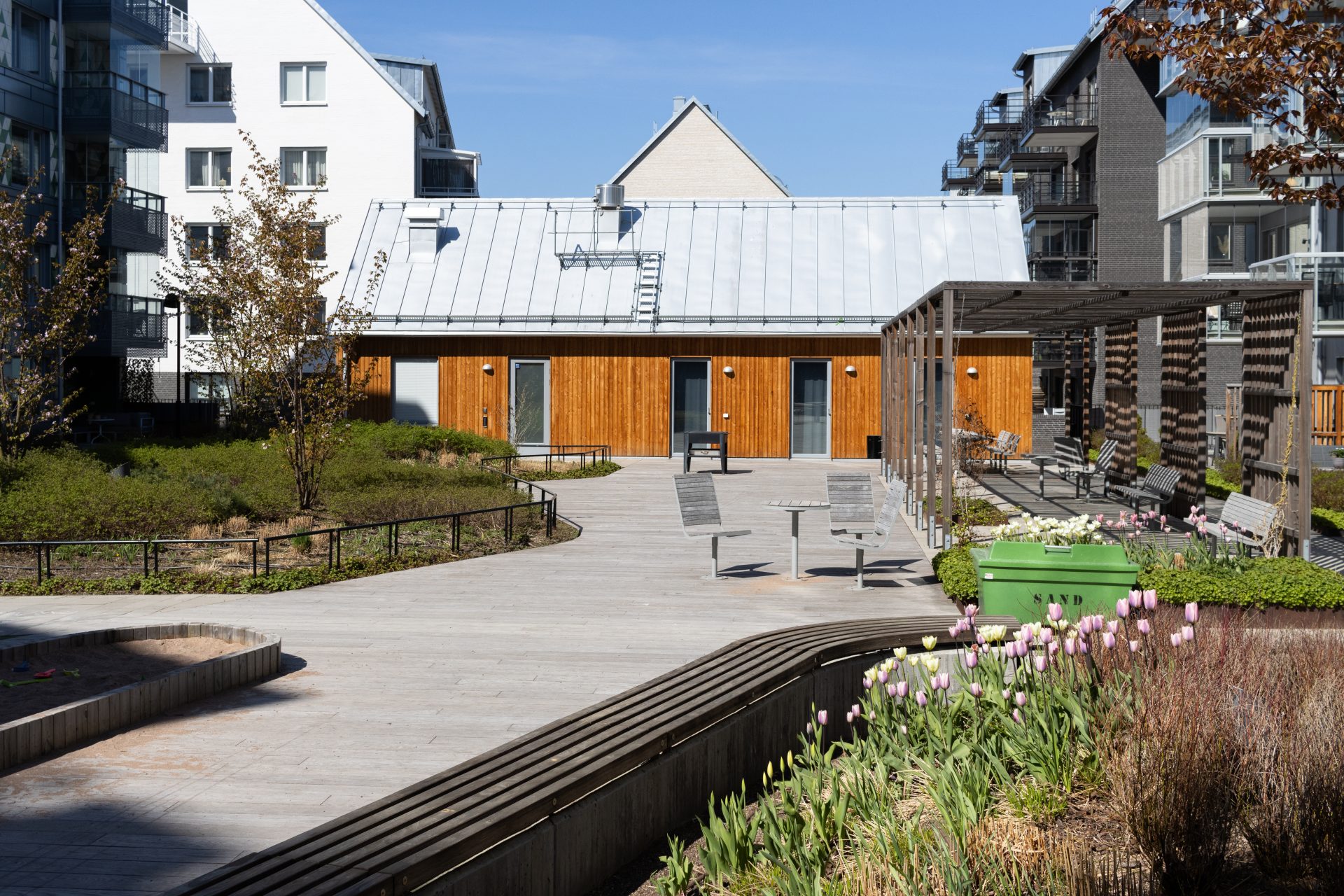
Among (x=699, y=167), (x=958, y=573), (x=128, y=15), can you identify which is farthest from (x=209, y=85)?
(x=958, y=573)

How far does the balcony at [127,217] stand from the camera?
94.9 feet

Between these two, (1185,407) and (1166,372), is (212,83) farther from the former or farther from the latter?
(1185,407)

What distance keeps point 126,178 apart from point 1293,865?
33611 millimetres

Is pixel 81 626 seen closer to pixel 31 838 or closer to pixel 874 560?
pixel 31 838

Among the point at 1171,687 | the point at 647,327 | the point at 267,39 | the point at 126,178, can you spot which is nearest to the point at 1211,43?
the point at 1171,687

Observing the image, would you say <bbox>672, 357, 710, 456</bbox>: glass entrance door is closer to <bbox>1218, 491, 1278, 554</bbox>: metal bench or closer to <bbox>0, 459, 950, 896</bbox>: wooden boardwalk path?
<bbox>0, 459, 950, 896</bbox>: wooden boardwalk path

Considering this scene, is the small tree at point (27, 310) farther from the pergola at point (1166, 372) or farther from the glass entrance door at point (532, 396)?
the glass entrance door at point (532, 396)

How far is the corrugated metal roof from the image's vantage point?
99.6 ft

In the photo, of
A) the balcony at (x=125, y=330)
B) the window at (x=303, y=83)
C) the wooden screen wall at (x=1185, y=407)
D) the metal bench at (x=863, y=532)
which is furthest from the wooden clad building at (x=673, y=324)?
the metal bench at (x=863, y=532)

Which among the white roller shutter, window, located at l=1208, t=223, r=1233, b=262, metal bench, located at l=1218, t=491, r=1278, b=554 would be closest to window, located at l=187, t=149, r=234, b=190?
the white roller shutter

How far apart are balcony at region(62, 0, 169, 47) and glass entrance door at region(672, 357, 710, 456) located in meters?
15.0

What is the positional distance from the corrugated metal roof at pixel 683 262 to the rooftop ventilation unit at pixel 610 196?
410 millimetres

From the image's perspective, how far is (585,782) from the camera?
4883 millimetres

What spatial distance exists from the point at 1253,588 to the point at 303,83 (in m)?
41.2
